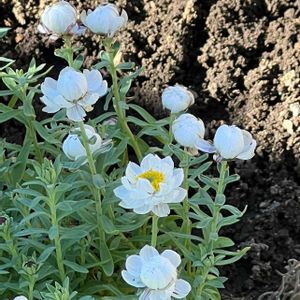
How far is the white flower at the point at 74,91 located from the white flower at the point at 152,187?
11cm

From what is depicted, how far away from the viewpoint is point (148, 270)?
1.02 m

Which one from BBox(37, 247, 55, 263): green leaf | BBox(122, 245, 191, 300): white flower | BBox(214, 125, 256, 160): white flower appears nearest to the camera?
BBox(122, 245, 191, 300): white flower

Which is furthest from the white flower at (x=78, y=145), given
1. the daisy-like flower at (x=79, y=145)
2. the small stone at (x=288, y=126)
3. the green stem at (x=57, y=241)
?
the small stone at (x=288, y=126)

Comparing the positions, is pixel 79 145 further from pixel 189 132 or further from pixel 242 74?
pixel 242 74

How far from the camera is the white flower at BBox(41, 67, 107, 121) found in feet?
3.60

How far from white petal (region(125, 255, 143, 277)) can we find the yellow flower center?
98mm

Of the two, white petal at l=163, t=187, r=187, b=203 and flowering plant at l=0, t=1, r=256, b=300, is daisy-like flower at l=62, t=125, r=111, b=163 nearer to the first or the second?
flowering plant at l=0, t=1, r=256, b=300

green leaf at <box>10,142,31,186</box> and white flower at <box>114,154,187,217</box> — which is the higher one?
white flower at <box>114,154,187,217</box>

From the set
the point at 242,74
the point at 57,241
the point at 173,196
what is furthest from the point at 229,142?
the point at 242,74

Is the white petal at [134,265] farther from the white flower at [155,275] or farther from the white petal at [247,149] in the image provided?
the white petal at [247,149]

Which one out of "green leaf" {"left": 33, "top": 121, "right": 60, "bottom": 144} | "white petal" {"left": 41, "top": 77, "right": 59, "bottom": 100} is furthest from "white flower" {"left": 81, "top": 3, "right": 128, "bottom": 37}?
"green leaf" {"left": 33, "top": 121, "right": 60, "bottom": 144}

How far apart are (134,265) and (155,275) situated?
0.25ft

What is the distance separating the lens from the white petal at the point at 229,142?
1.12 metres

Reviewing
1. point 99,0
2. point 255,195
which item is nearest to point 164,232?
point 255,195
